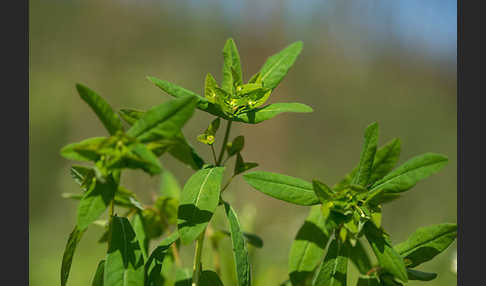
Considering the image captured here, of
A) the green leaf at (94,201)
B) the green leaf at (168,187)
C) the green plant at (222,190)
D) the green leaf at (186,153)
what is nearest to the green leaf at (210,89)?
the green plant at (222,190)

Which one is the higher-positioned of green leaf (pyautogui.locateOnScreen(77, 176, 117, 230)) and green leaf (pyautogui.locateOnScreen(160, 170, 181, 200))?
green leaf (pyautogui.locateOnScreen(160, 170, 181, 200))

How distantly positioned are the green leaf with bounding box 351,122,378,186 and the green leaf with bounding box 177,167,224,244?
1.28 feet

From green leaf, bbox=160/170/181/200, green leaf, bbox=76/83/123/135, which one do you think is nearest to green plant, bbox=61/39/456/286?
green leaf, bbox=76/83/123/135

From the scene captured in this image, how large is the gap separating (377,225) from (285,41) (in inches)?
265

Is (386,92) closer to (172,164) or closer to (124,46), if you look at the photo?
(172,164)

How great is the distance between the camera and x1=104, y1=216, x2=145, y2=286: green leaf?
1.15m

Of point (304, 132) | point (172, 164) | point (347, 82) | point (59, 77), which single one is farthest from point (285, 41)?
point (59, 77)

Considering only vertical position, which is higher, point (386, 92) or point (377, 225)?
point (386, 92)

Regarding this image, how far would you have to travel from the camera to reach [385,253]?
1243 mm

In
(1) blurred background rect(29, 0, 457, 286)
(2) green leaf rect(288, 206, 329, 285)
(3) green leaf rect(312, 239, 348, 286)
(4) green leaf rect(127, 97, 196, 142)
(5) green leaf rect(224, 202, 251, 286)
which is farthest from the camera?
(1) blurred background rect(29, 0, 457, 286)

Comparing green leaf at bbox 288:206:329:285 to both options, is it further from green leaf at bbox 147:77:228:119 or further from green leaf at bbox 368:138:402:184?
green leaf at bbox 147:77:228:119

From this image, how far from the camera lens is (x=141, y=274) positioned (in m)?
1.17

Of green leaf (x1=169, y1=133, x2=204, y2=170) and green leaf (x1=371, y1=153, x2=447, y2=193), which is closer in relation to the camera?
green leaf (x1=371, y1=153, x2=447, y2=193)

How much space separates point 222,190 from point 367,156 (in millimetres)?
414
